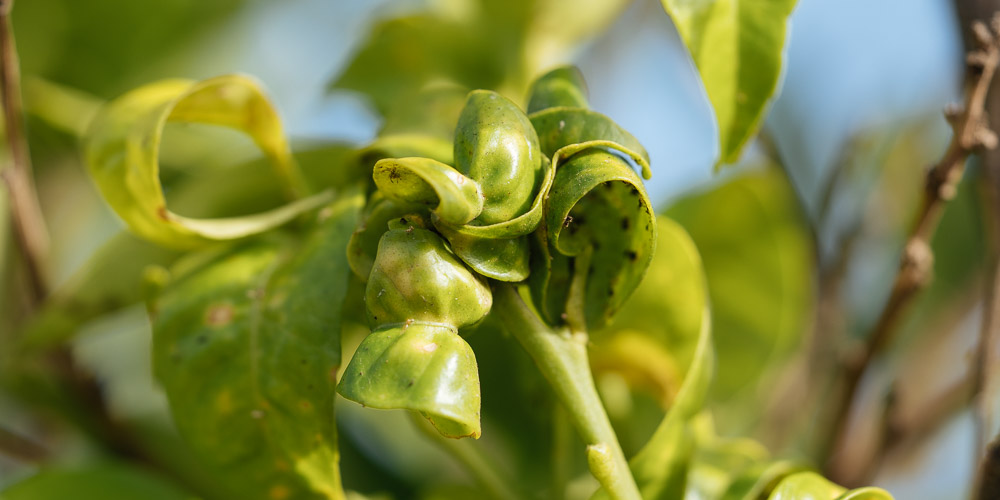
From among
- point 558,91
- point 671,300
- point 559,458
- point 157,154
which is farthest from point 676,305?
point 157,154

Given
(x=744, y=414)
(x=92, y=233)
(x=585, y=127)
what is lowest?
(x=744, y=414)

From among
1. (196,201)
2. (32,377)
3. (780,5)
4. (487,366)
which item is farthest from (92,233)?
(780,5)

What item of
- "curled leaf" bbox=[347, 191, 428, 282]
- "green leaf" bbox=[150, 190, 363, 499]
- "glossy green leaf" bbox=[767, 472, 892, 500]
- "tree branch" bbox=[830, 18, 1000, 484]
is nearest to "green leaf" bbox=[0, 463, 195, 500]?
"green leaf" bbox=[150, 190, 363, 499]

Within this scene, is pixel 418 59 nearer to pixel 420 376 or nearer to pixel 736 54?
pixel 736 54

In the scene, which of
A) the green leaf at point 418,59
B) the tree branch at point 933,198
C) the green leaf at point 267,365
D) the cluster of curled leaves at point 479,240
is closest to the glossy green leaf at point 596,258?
the cluster of curled leaves at point 479,240

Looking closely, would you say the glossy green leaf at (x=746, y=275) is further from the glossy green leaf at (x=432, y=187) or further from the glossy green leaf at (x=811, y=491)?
the glossy green leaf at (x=432, y=187)

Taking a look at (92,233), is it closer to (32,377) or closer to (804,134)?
(32,377)
